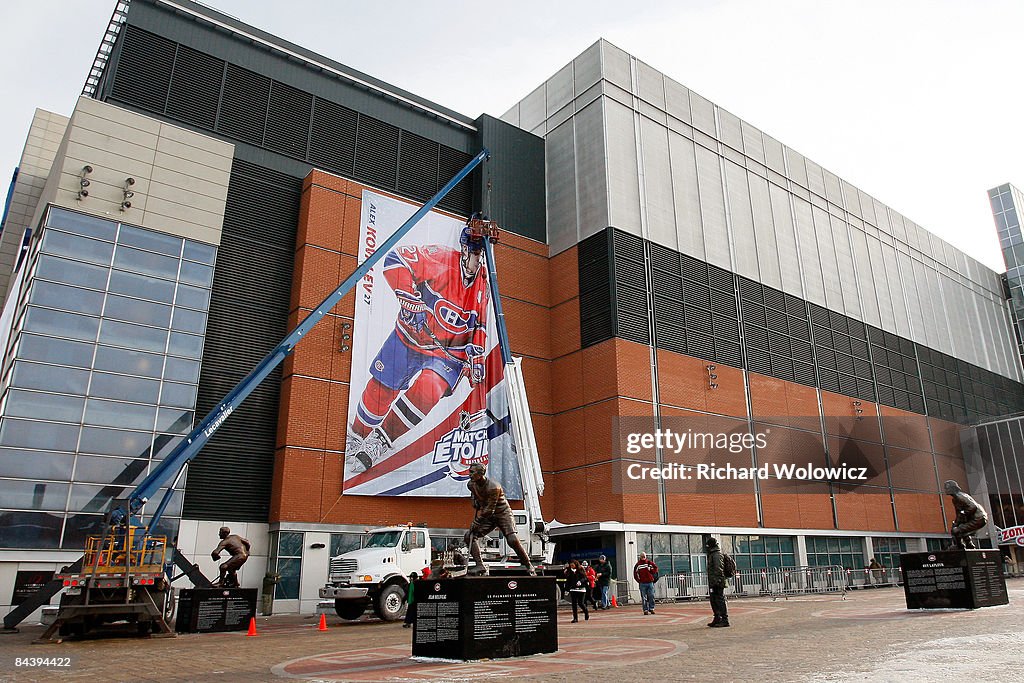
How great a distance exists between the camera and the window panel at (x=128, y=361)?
82.3ft

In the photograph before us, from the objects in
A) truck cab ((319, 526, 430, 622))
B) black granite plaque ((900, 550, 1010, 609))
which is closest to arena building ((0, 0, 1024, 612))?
truck cab ((319, 526, 430, 622))

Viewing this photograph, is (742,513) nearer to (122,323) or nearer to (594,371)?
(594,371)

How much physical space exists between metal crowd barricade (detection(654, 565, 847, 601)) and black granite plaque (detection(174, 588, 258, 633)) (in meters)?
18.3

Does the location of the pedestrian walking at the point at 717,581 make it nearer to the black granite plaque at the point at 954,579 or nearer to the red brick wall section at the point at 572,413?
the black granite plaque at the point at 954,579

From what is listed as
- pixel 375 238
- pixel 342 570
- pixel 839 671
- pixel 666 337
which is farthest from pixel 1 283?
pixel 839 671

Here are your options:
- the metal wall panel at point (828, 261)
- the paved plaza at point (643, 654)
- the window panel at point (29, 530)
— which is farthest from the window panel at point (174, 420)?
the metal wall panel at point (828, 261)

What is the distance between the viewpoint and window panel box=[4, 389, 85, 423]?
75.6ft

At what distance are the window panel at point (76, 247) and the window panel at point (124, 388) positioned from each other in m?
4.30

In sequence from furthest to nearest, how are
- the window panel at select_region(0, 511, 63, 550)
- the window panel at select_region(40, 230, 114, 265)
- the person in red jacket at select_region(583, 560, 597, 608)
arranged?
the window panel at select_region(40, 230, 114, 265) < the person in red jacket at select_region(583, 560, 597, 608) < the window panel at select_region(0, 511, 63, 550)

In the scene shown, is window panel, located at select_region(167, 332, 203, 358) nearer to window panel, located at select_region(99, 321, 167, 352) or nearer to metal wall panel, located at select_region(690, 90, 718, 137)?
window panel, located at select_region(99, 321, 167, 352)

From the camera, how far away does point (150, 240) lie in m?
27.3

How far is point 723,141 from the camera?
43.9 metres

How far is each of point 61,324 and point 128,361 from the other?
241 centimetres

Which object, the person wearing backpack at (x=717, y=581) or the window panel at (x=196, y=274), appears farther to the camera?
the window panel at (x=196, y=274)
